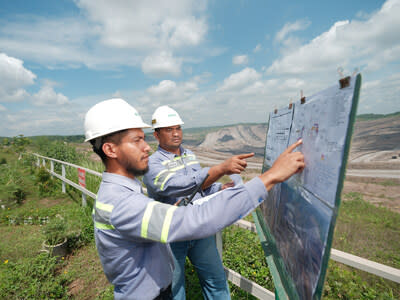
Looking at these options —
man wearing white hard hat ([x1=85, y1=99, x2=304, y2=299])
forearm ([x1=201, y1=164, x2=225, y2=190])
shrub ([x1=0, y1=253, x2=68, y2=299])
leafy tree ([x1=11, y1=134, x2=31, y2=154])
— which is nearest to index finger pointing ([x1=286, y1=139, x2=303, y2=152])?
man wearing white hard hat ([x1=85, y1=99, x2=304, y2=299])

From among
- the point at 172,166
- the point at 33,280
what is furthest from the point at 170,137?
the point at 33,280

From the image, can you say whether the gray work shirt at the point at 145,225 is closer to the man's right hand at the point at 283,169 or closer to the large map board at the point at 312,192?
the man's right hand at the point at 283,169

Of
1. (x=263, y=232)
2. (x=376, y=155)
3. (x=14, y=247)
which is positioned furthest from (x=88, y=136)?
(x=376, y=155)

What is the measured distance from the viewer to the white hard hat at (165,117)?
2.85 meters

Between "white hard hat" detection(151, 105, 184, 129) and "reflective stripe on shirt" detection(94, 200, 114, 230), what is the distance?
5.27 ft

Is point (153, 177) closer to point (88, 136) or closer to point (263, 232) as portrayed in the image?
point (88, 136)

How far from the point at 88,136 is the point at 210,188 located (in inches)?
60.5

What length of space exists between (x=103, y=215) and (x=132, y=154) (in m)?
0.46

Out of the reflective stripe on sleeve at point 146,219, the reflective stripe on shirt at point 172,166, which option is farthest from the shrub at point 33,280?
the reflective stripe on sleeve at point 146,219

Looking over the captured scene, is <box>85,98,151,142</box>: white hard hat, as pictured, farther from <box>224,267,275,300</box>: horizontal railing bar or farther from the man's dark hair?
<box>224,267,275,300</box>: horizontal railing bar

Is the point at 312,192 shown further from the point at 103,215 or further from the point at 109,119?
the point at 109,119

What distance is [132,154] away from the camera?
1567 mm

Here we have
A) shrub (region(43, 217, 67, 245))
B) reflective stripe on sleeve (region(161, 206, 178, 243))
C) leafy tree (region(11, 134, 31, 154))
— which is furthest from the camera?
leafy tree (region(11, 134, 31, 154))

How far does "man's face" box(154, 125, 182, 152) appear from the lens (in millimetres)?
2760
